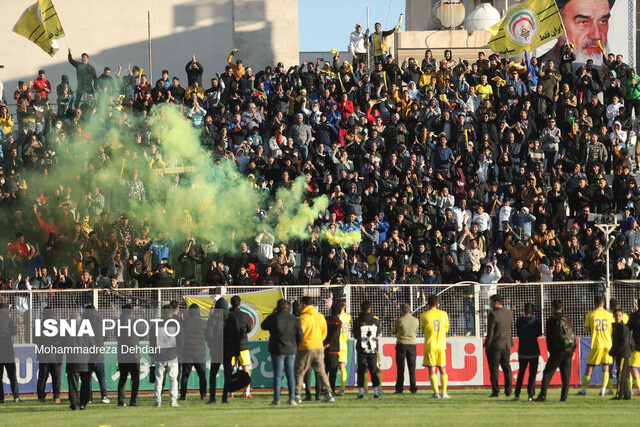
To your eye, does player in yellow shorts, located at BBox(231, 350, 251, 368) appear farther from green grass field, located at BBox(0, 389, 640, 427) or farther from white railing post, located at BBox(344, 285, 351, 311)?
white railing post, located at BBox(344, 285, 351, 311)

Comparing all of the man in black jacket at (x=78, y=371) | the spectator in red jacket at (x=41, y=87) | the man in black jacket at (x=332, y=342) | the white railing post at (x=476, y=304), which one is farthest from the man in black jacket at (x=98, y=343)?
the spectator in red jacket at (x=41, y=87)

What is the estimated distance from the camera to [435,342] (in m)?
18.4

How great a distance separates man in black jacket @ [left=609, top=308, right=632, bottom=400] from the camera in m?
17.5

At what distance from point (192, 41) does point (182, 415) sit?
21.9 meters

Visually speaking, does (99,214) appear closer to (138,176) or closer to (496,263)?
(138,176)

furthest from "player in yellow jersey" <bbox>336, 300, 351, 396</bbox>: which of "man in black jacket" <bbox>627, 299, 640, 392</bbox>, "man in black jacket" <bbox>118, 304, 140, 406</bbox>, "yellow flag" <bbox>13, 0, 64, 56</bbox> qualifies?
"yellow flag" <bbox>13, 0, 64, 56</bbox>

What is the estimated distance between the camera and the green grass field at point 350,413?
1517cm

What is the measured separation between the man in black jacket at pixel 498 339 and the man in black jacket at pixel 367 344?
1.82 meters

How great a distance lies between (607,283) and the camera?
20344 millimetres

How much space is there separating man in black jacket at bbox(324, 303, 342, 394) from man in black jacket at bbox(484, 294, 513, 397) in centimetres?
243

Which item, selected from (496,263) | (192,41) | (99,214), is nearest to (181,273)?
(99,214)

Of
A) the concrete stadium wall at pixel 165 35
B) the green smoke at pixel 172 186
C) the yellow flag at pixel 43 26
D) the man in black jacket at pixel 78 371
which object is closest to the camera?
the man in black jacket at pixel 78 371

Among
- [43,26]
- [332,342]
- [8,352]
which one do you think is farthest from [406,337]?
[43,26]

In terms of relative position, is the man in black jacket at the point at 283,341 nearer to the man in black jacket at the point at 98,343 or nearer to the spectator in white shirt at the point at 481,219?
the man in black jacket at the point at 98,343
